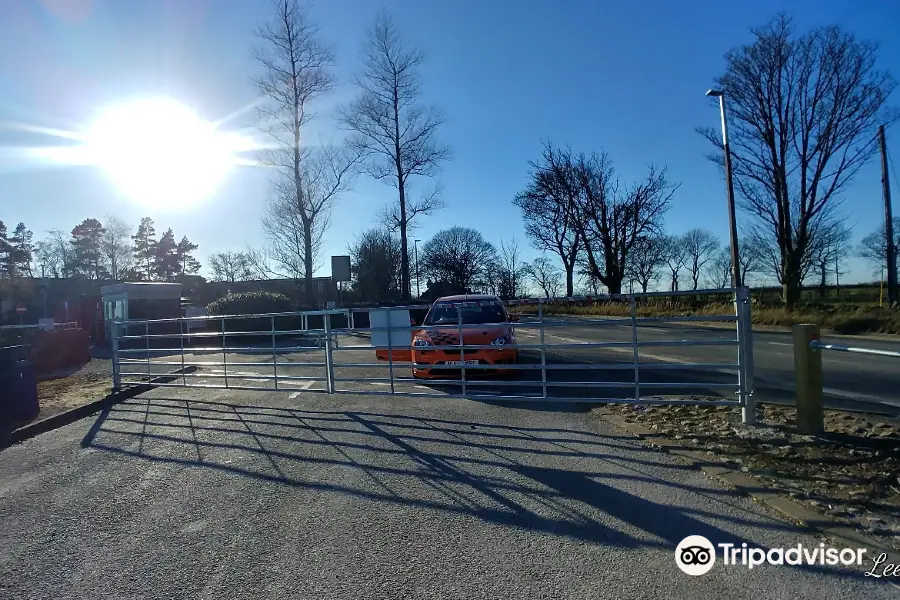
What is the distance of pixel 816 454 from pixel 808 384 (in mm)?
803

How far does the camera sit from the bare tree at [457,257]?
67.8 metres

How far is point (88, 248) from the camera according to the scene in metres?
58.2

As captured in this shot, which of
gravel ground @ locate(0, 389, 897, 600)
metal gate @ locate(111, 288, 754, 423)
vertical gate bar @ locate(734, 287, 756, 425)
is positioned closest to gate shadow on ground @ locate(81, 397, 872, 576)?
gravel ground @ locate(0, 389, 897, 600)

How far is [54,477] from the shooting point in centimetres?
554

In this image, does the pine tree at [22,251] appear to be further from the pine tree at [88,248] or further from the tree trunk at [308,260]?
the tree trunk at [308,260]

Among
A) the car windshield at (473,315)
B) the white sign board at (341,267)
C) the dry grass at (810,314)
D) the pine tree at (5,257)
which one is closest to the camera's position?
the car windshield at (473,315)

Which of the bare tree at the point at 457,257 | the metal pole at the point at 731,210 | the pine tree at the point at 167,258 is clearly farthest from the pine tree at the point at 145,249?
the metal pole at the point at 731,210

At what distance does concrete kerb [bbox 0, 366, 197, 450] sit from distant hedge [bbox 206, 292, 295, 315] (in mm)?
17548

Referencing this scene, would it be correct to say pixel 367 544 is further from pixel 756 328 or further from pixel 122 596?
pixel 756 328

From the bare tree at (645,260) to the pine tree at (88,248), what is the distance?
5382 cm

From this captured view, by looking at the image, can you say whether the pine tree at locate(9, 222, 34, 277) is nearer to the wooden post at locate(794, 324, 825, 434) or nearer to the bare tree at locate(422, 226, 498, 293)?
the bare tree at locate(422, 226, 498, 293)

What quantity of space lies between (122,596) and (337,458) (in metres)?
2.61

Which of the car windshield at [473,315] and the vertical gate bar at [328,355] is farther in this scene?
the car windshield at [473,315]

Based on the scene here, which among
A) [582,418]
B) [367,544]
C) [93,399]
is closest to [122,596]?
[367,544]
